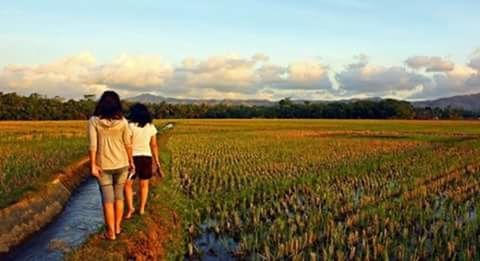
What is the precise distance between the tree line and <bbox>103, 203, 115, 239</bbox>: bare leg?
2878 inches

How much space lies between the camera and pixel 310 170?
16000 millimetres

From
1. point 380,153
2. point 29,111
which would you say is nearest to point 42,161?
point 380,153

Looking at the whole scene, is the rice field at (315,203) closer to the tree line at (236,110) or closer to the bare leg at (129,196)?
the bare leg at (129,196)

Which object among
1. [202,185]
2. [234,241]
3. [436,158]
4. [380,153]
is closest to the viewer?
[234,241]

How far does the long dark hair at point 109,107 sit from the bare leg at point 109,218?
1.12 meters

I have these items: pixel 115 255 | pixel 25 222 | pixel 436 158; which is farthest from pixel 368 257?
pixel 436 158

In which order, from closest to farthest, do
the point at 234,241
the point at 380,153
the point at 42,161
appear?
the point at 234,241
the point at 42,161
the point at 380,153

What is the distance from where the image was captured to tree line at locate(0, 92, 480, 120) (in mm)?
75750

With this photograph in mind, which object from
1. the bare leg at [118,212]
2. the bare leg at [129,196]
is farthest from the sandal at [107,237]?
the bare leg at [129,196]

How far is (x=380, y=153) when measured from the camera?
22.5 meters

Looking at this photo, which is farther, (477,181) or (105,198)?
(477,181)

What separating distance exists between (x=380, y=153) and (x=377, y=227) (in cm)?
1489

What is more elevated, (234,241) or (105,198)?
(105,198)

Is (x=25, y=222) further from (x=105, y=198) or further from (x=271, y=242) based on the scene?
(x=271, y=242)
